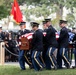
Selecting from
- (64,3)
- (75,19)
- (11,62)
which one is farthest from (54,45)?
(75,19)

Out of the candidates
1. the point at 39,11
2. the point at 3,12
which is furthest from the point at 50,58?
the point at 39,11

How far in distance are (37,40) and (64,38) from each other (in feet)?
3.50

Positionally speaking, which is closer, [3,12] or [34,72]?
[34,72]

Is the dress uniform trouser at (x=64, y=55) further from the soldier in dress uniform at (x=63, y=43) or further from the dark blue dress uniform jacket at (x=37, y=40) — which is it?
the dark blue dress uniform jacket at (x=37, y=40)

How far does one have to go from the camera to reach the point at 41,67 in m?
17.3

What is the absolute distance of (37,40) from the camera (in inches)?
675

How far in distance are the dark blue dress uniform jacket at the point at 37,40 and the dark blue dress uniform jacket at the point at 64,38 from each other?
0.84 m

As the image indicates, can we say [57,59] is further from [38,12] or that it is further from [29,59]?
[38,12]

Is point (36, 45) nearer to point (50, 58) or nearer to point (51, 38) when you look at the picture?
point (51, 38)

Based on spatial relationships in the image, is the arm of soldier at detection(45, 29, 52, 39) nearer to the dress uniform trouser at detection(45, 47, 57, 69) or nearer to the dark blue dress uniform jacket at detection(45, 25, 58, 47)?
the dark blue dress uniform jacket at detection(45, 25, 58, 47)

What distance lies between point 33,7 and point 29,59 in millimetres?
24022

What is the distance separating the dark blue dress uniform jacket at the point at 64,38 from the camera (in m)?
17.5

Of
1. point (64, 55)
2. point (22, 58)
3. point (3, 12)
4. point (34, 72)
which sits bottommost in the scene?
point (34, 72)

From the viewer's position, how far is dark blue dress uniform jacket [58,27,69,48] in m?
17.5
